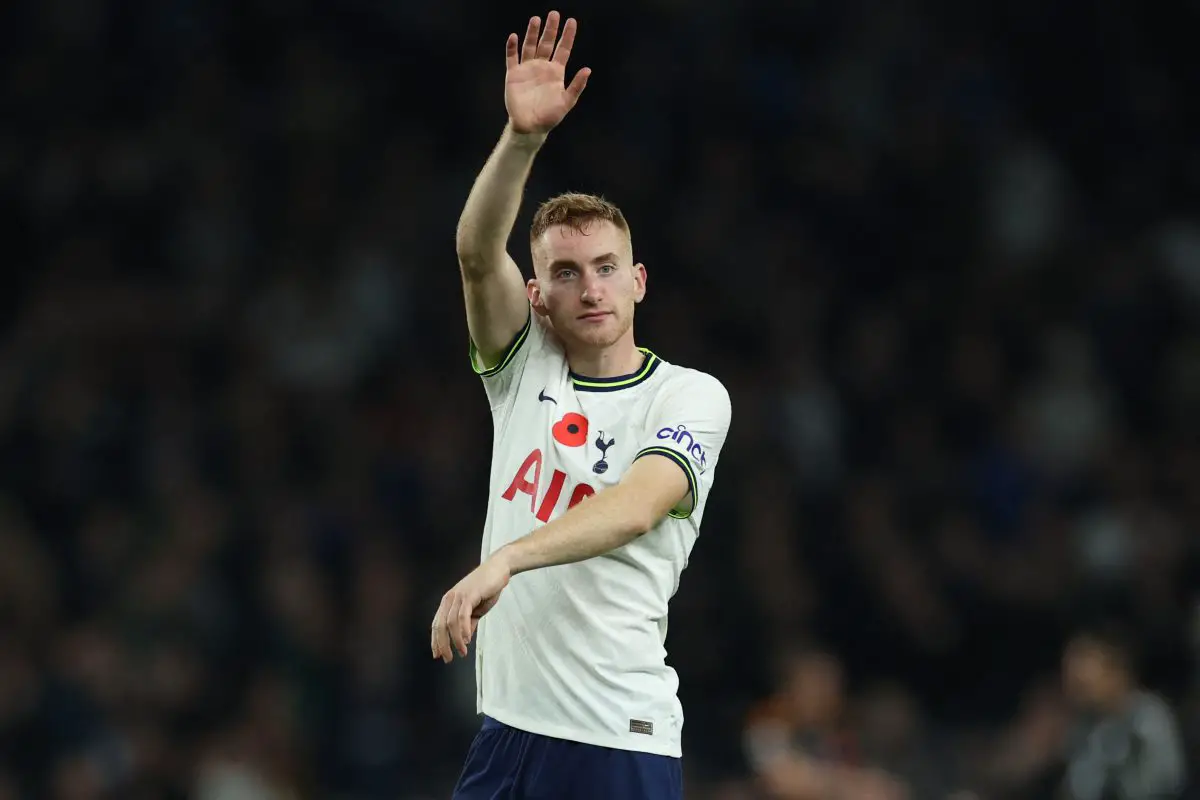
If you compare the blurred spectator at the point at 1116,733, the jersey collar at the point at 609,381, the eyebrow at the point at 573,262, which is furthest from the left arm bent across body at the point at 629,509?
the blurred spectator at the point at 1116,733

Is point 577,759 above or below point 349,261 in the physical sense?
below

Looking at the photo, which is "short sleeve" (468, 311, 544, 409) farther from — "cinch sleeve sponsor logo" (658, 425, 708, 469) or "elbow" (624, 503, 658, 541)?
"elbow" (624, 503, 658, 541)

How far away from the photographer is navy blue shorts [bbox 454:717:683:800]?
4082mm

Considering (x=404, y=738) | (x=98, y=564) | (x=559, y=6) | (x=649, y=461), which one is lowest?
(x=404, y=738)

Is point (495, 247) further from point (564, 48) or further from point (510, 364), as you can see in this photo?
point (564, 48)

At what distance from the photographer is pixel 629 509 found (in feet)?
12.9

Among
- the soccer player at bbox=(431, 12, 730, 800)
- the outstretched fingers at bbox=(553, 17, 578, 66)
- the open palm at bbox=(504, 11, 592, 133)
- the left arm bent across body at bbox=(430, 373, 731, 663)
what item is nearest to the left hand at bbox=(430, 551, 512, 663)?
the left arm bent across body at bbox=(430, 373, 731, 663)

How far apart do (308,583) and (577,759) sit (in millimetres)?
5893

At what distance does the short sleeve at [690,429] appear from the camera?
13.6 ft

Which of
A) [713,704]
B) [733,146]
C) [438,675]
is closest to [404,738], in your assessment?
[438,675]

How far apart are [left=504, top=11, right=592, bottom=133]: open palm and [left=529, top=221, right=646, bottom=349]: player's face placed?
31 centimetres

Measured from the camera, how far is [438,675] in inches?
374

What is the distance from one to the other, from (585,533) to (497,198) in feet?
2.91

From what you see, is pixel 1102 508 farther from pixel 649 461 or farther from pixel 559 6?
pixel 649 461
